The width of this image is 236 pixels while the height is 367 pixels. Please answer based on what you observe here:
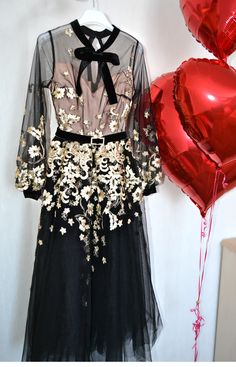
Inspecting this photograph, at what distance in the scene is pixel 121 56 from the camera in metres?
1.06

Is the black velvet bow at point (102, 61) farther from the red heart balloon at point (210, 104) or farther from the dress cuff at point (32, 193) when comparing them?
the dress cuff at point (32, 193)

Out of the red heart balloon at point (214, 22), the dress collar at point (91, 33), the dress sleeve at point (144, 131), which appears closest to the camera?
the red heart balloon at point (214, 22)

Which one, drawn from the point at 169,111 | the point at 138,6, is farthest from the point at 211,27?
the point at 138,6

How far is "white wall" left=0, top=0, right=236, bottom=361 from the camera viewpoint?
117 centimetres

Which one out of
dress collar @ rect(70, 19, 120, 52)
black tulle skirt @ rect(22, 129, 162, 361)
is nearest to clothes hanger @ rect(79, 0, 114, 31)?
dress collar @ rect(70, 19, 120, 52)

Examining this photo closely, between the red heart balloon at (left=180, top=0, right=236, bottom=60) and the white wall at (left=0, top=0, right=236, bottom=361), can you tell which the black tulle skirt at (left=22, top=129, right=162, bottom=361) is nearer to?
the white wall at (left=0, top=0, right=236, bottom=361)

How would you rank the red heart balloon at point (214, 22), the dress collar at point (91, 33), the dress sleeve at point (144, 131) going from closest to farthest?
1. the red heart balloon at point (214, 22)
2. the dress collar at point (91, 33)
3. the dress sleeve at point (144, 131)

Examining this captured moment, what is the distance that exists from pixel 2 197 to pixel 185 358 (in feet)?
3.52

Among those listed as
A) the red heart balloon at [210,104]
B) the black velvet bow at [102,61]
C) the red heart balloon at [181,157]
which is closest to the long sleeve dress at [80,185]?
the black velvet bow at [102,61]

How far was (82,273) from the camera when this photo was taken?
1020 millimetres

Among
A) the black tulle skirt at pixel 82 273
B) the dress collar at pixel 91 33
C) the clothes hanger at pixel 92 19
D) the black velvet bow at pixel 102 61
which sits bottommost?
the black tulle skirt at pixel 82 273

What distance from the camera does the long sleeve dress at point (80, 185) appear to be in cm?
100

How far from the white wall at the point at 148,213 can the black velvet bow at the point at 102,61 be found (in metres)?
0.28

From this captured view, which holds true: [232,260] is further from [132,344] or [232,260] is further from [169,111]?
[169,111]
